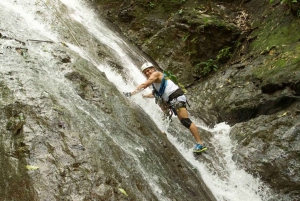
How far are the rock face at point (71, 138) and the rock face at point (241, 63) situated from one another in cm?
194

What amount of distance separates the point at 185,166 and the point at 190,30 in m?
6.80

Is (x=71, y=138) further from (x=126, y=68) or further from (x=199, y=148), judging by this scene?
(x=126, y=68)

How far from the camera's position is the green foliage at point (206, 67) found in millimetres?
11516

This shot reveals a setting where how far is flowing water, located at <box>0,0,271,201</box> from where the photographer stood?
22.6 feet

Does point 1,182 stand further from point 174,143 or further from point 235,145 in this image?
point 235,145

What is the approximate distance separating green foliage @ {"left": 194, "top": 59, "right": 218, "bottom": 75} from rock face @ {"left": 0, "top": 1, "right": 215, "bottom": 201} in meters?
4.95

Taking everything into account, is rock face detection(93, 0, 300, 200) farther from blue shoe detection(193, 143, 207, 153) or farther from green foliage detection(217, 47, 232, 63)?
blue shoe detection(193, 143, 207, 153)

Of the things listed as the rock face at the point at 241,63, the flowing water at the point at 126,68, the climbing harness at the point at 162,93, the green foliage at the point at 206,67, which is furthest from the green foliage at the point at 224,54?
the climbing harness at the point at 162,93

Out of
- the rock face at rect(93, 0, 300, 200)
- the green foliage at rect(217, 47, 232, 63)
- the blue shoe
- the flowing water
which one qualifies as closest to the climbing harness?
the flowing water

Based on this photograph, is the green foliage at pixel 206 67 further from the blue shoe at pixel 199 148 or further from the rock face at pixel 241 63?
the blue shoe at pixel 199 148

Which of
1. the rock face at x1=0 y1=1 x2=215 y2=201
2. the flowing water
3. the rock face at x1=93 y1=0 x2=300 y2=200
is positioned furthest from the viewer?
the rock face at x1=93 y1=0 x2=300 y2=200

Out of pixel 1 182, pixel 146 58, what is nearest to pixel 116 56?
pixel 146 58

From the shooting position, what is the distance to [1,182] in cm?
356

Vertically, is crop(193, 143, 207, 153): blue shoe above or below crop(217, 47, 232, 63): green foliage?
below
